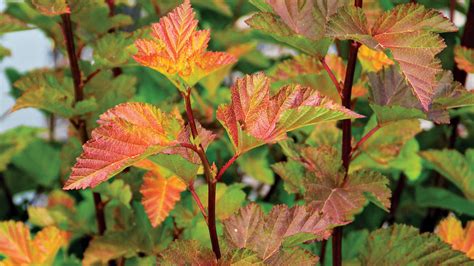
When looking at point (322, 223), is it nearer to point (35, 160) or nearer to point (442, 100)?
point (442, 100)

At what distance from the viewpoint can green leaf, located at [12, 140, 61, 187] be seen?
1258 mm

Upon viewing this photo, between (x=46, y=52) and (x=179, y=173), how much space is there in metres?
1.43

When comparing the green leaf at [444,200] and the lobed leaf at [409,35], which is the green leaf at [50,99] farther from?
the green leaf at [444,200]

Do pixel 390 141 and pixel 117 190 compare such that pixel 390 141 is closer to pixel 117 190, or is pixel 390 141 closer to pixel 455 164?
pixel 455 164

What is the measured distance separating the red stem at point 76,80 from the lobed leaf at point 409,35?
1.03 ft

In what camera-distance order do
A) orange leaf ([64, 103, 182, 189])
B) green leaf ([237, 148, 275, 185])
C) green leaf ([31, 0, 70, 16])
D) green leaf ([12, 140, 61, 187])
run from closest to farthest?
orange leaf ([64, 103, 182, 189]) < green leaf ([31, 0, 70, 16]) < green leaf ([237, 148, 275, 185]) < green leaf ([12, 140, 61, 187])

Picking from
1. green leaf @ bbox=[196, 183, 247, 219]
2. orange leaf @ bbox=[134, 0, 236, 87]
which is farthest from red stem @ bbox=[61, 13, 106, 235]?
orange leaf @ bbox=[134, 0, 236, 87]

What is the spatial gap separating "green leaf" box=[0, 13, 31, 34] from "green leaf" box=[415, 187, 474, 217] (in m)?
0.54

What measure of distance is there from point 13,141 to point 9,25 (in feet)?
1.14

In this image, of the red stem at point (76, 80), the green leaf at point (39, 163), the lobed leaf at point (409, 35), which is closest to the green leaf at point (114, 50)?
the red stem at point (76, 80)

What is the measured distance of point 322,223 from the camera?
553mm

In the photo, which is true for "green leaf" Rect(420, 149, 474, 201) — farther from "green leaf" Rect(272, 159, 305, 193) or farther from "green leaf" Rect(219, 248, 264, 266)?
"green leaf" Rect(219, 248, 264, 266)

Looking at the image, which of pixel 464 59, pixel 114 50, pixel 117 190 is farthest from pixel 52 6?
pixel 464 59

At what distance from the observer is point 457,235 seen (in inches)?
29.6
